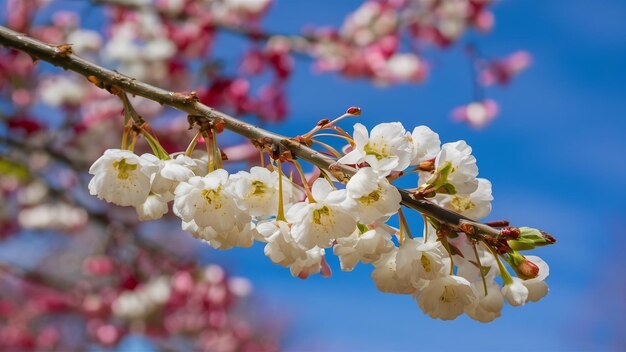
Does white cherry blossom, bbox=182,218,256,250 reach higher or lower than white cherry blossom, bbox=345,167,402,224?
higher

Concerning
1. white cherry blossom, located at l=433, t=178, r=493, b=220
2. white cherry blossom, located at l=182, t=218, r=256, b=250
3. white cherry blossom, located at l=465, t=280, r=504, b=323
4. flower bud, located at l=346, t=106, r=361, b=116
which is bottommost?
white cherry blossom, located at l=465, t=280, r=504, b=323

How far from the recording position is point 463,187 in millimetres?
892

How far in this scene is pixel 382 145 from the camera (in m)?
0.86

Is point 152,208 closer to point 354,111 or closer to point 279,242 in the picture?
point 279,242

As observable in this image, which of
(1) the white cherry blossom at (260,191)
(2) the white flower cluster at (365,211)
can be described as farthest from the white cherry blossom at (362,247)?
(1) the white cherry blossom at (260,191)

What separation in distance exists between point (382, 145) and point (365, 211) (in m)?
0.10

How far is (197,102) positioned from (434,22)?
4316 mm

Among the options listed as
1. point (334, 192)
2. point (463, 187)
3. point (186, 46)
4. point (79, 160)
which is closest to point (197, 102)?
point (334, 192)

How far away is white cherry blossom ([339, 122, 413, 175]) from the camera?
33.6 inches

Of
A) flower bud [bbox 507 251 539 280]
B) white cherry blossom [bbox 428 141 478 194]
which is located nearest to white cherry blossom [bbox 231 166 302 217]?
white cherry blossom [bbox 428 141 478 194]

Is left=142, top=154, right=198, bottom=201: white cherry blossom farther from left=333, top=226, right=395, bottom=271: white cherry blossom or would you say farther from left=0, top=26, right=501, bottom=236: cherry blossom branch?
left=333, top=226, right=395, bottom=271: white cherry blossom

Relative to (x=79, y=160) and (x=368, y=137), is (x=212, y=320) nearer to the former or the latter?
(x=79, y=160)

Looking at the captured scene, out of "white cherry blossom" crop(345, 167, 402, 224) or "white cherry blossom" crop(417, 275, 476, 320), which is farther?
"white cherry blossom" crop(417, 275, 476, 320)

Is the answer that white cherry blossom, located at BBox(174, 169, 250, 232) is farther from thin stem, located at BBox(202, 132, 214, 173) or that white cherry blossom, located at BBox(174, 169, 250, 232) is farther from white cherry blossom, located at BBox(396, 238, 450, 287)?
white cherry blossom, located at BBox(396, 238, 450, 287)
